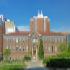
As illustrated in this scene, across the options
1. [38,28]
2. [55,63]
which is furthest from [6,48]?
[55,63]

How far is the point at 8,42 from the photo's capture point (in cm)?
8738

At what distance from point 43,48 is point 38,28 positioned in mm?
17451

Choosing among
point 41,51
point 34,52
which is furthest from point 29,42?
point 41,51

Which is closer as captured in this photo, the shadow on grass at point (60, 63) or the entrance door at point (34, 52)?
the shadow on grass at point (60, 63)

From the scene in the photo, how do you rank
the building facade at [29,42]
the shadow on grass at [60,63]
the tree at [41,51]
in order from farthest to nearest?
the building facade at [29,42]
the tree at [41,51]
the shadow on grass at [60,63]

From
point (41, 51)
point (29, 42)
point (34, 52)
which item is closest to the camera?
point (41, 51)

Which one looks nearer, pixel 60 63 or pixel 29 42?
pixel 60 63

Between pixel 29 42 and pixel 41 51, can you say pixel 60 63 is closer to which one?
pixel 41 51

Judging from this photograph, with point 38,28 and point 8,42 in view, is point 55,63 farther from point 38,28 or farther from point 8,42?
point 38,28

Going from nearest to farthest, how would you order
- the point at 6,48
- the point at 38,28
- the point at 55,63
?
the point at 55,63
the point at 6,48
the point at 38,28

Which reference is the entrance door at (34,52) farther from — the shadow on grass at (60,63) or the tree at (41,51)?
the shadow on grass at (60,63)

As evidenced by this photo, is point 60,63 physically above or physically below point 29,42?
below

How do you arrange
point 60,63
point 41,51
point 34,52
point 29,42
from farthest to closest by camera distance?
1. point 29,42
2. point 34,52
3. point 41,51
4. point 60,63

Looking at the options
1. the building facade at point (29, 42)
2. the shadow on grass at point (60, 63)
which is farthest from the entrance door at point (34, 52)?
the shadow on grass at point (60, 63)
